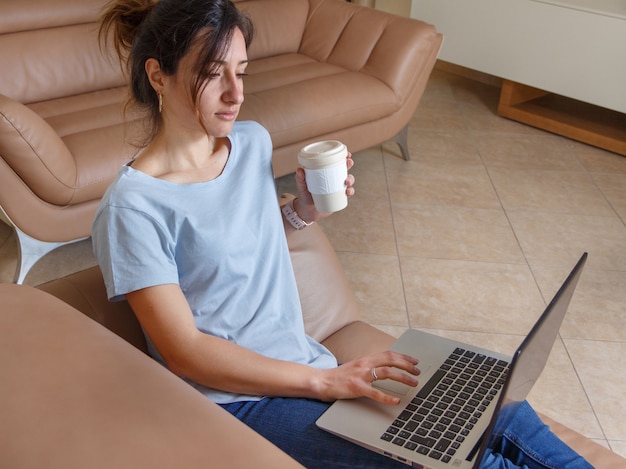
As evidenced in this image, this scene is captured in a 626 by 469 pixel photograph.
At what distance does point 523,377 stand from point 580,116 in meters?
3.29

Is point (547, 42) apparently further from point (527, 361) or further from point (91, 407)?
point (91, 407)

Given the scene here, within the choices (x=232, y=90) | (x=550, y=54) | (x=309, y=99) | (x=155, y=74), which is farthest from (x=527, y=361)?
(x=550, y=54)

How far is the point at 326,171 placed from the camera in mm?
1333

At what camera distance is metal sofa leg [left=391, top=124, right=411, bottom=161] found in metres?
3.46

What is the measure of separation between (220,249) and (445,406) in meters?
0.44

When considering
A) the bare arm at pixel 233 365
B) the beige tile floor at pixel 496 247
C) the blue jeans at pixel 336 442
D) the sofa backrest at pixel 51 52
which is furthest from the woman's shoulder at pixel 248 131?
the sofa backrest at pixel 51 52

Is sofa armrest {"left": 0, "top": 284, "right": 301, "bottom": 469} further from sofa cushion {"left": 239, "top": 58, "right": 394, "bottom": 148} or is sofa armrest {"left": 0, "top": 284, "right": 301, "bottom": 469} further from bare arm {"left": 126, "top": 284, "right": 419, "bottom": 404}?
sofa cushion {"left": 239, "top": 58, "right": 394, "bottom": 148}

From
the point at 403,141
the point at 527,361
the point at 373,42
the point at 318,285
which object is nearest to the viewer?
the point at 527,361

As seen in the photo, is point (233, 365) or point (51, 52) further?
point (51, 52)

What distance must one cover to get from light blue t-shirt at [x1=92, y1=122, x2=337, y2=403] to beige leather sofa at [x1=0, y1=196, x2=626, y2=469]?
19 cm

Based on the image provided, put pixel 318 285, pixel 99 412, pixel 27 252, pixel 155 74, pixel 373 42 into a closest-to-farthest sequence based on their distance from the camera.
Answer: pixel 99 412 < pixel 155 74 < pixel 318 285 < pixel 27 252 < pixel 373 42

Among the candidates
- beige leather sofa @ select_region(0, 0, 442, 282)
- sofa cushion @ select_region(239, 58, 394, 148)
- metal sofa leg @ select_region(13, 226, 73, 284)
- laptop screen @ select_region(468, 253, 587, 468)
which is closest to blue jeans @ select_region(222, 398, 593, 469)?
laptop screen @ select_region(468, 253, 587, 468)

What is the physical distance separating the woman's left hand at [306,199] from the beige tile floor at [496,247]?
94cm

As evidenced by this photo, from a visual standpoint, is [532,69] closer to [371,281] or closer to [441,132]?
[441,132]
